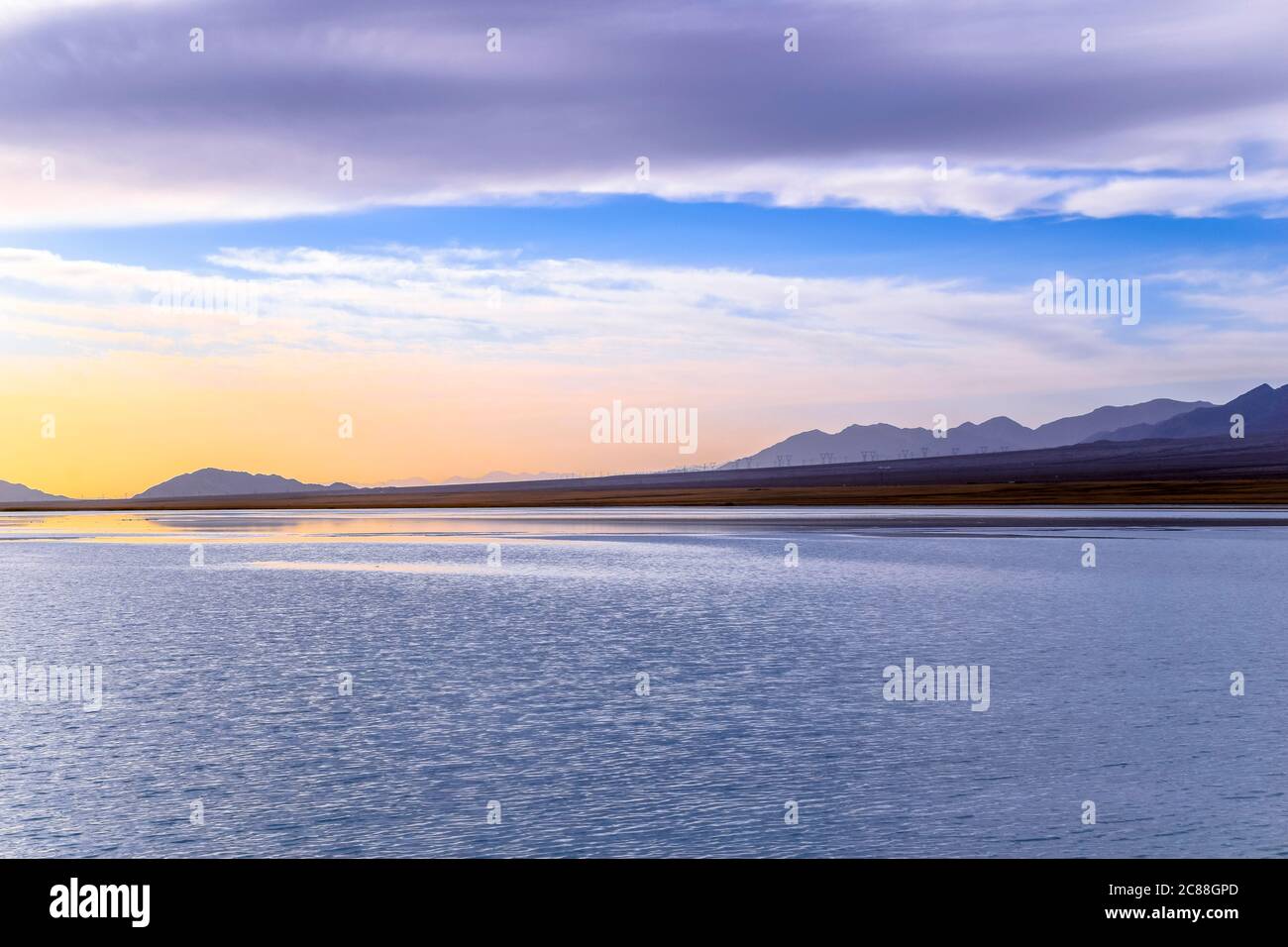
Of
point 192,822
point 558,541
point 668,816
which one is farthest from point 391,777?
point 558,541

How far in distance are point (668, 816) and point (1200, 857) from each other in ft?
18.1

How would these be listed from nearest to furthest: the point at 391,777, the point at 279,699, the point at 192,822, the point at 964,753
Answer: the point at 192,822, the point at 391,777, the point at 964,753, the point at 279,699

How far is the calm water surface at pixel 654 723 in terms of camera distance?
13.1 m

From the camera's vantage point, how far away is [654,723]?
18.5 metres

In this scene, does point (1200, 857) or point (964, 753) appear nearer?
point (1200, 857)

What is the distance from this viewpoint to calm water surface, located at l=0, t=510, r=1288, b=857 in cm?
1308

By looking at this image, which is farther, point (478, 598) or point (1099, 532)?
point (1099, 532)

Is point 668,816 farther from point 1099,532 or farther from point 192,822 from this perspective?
point 1099,532

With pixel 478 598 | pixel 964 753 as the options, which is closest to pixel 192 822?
pixel 964 753

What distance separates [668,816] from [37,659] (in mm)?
18281
